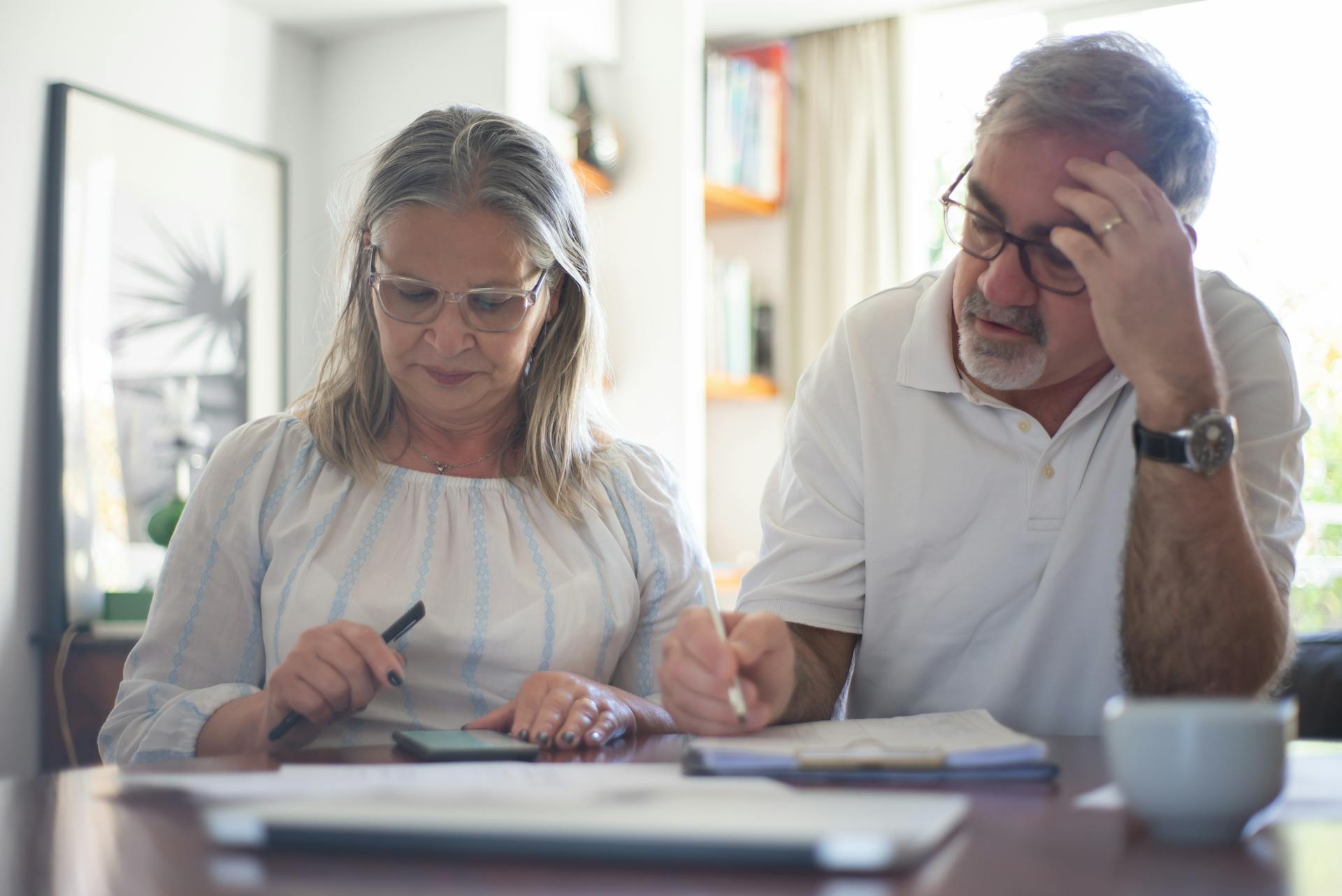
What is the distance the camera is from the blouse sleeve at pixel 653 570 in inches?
55.9

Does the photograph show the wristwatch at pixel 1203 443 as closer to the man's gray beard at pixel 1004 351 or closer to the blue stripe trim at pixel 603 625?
the man's gray beard at pixel 1004 351

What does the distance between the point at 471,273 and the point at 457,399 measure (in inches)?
5.7

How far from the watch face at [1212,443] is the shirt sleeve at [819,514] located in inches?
14.3

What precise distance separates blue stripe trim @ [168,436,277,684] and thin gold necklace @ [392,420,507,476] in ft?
0.57

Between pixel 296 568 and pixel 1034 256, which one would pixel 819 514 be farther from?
pixel 296 568

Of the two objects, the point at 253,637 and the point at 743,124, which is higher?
the point at 743,124

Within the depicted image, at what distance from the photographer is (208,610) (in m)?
1.31

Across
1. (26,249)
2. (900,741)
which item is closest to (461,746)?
(900,741)

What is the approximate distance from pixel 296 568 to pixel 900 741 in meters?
0.72

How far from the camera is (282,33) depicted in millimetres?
2895

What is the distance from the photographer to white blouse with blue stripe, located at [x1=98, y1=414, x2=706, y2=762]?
129 cm

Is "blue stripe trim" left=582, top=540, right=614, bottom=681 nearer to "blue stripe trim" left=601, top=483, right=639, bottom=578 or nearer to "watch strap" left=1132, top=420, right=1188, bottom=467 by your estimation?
"blue stripe trim" left=601, top=483, right=639, bottom=578

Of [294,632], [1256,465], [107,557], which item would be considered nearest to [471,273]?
[294,632]

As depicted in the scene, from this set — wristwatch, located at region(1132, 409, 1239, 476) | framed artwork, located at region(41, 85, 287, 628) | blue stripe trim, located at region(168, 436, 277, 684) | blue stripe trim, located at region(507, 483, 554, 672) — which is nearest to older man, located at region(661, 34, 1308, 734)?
wristwatch, located at region(1132, 409, 1239, 476)
